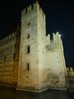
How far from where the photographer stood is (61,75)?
1504 centimetres

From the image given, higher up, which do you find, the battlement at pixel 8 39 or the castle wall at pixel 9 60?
the battlement at pixel 8 39

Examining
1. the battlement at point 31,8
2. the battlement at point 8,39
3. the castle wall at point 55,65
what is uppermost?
the battlement at point 31,8

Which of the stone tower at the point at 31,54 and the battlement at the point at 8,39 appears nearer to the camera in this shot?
the stone tower at the point at 31,54

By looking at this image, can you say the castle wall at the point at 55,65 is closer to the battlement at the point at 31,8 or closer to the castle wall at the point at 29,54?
the castle wall at the point at 29,54

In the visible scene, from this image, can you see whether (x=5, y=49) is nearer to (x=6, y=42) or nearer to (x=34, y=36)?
(x=6, y=42)

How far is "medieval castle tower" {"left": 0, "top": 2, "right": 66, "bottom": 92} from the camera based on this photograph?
13.8 m

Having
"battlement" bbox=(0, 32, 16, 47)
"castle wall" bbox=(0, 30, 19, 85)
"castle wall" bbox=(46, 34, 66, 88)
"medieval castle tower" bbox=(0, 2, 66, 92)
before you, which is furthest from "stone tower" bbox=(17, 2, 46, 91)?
"battlement" bbox=(0, 32, 16, 47)

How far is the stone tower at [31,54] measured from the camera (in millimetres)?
13449

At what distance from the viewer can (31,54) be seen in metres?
14.4

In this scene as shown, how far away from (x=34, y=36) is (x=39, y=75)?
16.6 ft

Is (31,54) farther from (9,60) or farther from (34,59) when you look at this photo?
(9,60)

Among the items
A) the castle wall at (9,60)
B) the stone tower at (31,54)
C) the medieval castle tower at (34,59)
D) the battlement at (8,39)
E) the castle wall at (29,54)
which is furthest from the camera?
the battlement at (8,39)

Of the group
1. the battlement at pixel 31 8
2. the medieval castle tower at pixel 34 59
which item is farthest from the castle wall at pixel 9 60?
the battlement at pixel 31 8

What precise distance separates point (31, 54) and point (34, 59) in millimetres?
840
